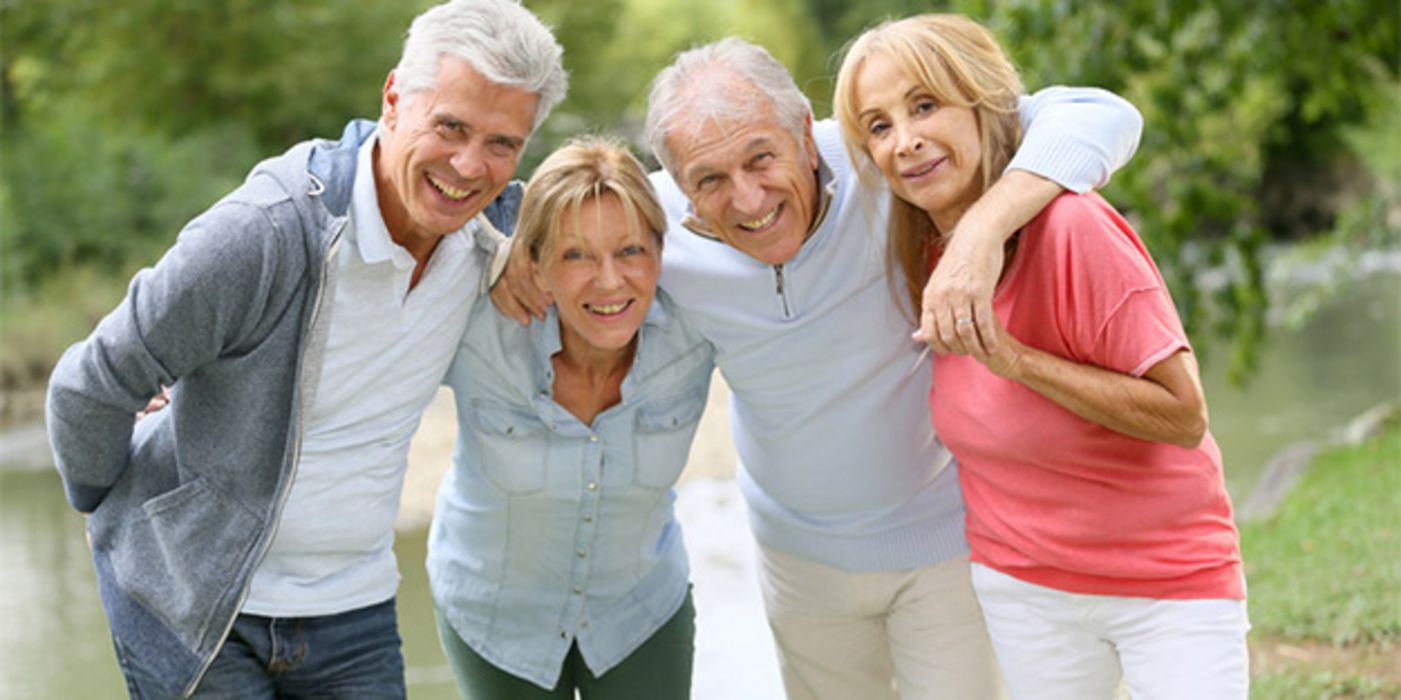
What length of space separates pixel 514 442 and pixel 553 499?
13cm

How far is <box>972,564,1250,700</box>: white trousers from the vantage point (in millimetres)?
2121

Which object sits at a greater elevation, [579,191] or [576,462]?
[579,191]

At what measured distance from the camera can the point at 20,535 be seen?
8.05 metres

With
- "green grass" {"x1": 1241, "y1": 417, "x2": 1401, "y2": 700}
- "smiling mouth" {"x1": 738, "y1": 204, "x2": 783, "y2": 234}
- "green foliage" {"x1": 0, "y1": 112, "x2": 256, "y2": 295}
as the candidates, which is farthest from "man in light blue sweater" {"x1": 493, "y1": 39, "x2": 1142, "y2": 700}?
"green foliage" {"x1": 0, "y1": 112, "x2": 256, "y2": 295}

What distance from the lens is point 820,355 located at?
104 inches

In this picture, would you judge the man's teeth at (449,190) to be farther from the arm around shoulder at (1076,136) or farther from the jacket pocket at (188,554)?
the arm around shoulder at (1076,136)

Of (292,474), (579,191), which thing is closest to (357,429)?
(292,474)

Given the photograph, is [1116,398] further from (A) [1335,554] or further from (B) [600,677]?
(A) [1335,554]

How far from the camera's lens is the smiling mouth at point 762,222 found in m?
2.56

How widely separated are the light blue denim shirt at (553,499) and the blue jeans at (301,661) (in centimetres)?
31

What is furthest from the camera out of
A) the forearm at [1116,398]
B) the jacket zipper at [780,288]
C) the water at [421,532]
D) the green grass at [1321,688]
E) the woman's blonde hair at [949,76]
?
the water at [421,532]

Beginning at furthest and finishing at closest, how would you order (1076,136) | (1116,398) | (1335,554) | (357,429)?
1. (1335,554)
2. (357,429)
3. (1076,136)
4. (1116,398)

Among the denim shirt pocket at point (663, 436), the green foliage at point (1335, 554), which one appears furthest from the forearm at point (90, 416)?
the green foliage at point (1335, 554)

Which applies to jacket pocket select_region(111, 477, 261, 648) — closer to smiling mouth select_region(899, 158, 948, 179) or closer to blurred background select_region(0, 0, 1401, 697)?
blurred background select_region(0, 0, 1401, 697)
